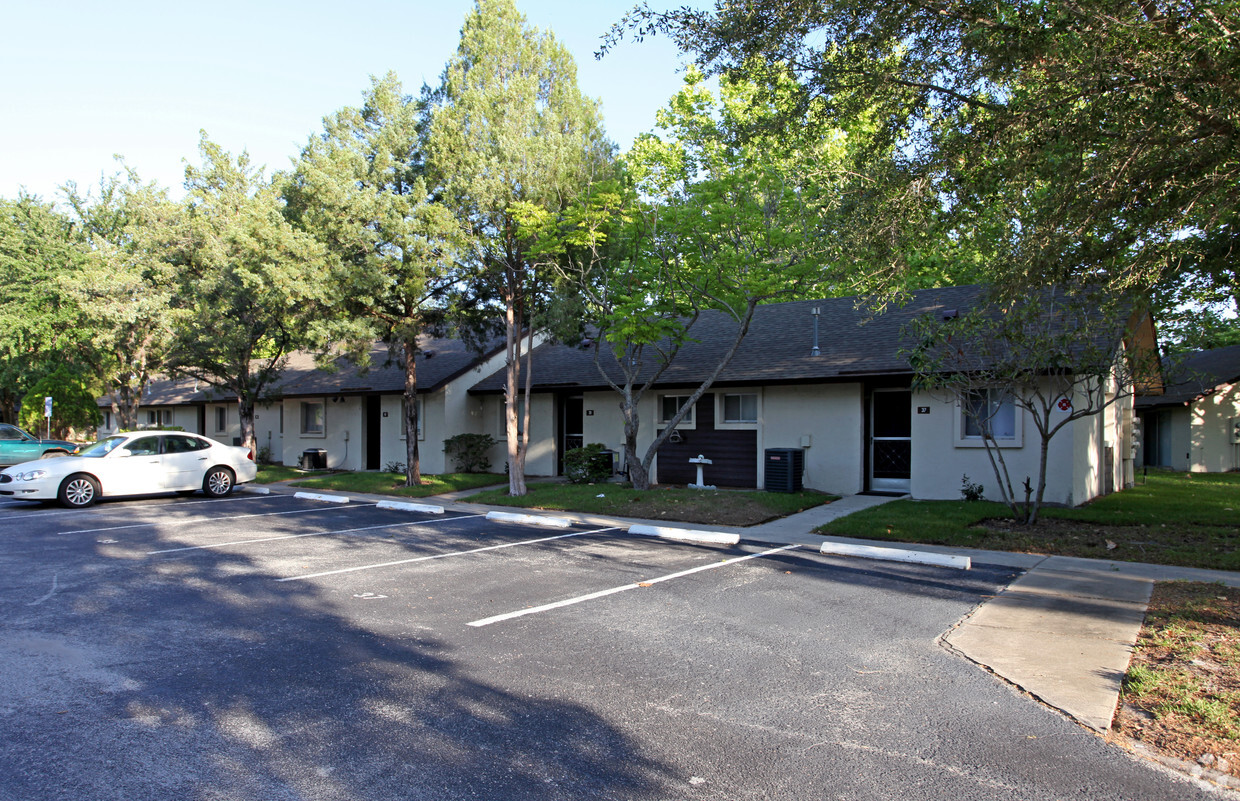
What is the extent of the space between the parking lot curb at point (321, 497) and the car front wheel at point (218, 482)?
5.06ft

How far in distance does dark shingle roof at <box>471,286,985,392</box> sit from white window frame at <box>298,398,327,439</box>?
6052 millimetres

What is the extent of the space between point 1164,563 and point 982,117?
5963 mm

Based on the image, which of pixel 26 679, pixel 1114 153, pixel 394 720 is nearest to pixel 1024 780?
pixel 394 720

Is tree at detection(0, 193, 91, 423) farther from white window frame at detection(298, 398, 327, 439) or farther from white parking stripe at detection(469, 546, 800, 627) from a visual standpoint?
white parking stripe at detection(469, 546, 800, 627)

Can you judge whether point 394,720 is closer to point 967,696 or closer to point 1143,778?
point 967,696

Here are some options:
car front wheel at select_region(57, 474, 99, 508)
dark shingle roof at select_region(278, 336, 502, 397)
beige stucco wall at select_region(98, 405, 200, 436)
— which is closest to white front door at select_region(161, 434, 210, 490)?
car front wheel at select_region(57, 474, 99, 508)

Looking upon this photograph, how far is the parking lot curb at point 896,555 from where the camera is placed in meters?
9.38

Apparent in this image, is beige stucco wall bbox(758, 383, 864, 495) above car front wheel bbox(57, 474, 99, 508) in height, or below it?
above

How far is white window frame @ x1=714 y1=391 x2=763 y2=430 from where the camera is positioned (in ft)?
58.2

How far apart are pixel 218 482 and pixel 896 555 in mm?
14921

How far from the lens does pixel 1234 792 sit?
145 inches

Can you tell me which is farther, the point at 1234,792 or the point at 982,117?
the point at 982,117

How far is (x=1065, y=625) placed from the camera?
660 centimetres

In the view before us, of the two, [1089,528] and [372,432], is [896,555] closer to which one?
[1089,528]
